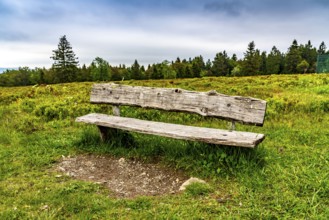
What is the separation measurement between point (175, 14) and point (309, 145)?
17.9ft

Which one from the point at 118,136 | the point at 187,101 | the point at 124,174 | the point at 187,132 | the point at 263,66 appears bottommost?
the point at 124,174

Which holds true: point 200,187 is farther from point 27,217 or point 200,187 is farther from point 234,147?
point 27,217

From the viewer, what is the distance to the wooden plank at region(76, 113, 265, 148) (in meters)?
4.17

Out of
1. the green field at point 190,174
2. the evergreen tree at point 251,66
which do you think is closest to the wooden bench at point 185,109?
the green field at point 190,174

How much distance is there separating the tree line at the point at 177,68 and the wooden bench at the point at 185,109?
51314mm

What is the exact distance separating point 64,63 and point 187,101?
68320 mm

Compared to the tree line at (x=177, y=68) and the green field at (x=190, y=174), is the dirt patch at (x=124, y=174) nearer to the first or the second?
the green field at (x=190, y=174)

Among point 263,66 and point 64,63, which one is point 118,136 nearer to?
point 64,63

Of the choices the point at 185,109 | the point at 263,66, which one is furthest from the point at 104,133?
the point at 263,66

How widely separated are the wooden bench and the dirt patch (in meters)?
0.59

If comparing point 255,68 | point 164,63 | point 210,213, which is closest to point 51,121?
point 210,213

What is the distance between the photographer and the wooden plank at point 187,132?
4.17 metres

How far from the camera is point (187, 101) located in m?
5.30

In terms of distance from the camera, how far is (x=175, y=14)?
8.95 m
